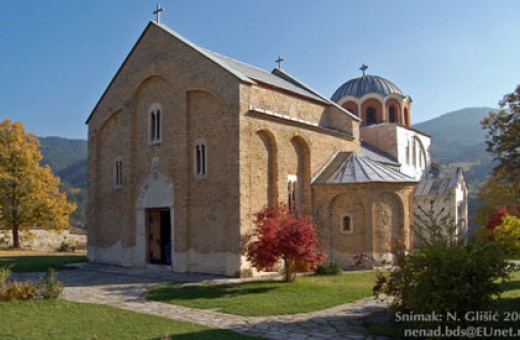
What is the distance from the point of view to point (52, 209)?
2906 centimetres

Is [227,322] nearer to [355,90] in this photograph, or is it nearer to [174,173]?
[174,173]

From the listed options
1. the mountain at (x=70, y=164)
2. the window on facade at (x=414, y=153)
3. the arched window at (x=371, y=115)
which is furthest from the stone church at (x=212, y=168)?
the mountain at (x=70, y=164)

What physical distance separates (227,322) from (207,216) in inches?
295

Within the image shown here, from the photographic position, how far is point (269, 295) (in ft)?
41.2

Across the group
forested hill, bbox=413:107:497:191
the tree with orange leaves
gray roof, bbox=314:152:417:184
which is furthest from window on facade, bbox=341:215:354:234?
forested hill, bbox=413:107:497:191

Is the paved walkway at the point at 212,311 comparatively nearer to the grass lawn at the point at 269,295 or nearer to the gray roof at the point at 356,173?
the grass lawn at the point at 269,295

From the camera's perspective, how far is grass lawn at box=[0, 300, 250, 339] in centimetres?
854

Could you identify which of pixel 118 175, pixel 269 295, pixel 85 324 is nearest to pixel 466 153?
pixel 118 175

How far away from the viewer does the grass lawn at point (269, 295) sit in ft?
36.3

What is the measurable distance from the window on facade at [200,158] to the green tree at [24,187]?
52.9ft

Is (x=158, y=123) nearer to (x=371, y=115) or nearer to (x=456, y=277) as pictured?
(x=456, y=277)

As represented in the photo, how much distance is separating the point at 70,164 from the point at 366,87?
333 ft

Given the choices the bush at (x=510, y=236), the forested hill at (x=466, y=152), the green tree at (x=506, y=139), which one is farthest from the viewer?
the forested hill at (x=466, y=152)

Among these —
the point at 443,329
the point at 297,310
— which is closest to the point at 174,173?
the point at 297,310
